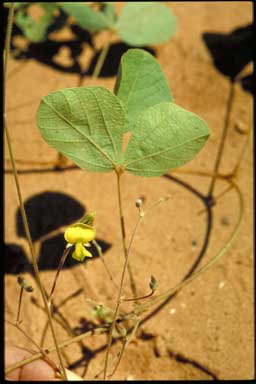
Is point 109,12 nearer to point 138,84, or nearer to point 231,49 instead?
point 231,49

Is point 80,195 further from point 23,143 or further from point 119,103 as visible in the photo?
point 119,103

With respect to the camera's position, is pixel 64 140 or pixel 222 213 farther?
pixel 222 213

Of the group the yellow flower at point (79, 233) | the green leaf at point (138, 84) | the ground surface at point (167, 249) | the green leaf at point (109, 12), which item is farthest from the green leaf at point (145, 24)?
the yellow flower at point (79, 233)

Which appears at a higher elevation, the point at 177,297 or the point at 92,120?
the point at 92,120

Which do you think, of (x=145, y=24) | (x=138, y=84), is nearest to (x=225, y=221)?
(x=138, y=84)

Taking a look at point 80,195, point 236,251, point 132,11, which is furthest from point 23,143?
point 236,251

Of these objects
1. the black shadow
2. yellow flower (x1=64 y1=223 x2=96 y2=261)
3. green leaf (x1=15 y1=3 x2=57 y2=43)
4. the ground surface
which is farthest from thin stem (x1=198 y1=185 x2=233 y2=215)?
green leaf (x1=15 y1=3 x2=57 y2=43)

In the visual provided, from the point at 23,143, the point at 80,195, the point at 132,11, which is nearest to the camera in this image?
the point at 80,195
